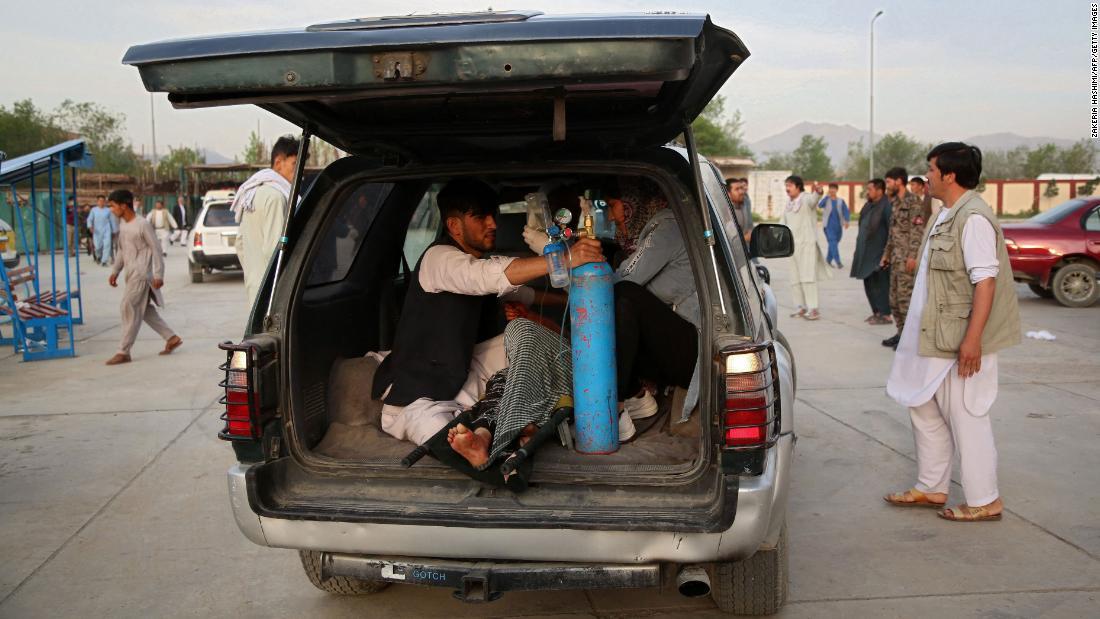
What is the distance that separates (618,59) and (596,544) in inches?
57.1

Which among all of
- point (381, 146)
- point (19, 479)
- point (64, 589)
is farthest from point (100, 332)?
point (381, 146)

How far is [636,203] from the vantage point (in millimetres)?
4453

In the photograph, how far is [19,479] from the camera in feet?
19.6

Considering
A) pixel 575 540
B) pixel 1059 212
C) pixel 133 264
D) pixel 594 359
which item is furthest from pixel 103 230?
pixel 575 540

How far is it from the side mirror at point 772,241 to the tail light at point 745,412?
229 cm

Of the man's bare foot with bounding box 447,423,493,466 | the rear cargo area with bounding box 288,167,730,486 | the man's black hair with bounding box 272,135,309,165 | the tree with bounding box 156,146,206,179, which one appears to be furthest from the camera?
the tree with bounding box 156,146,206,179

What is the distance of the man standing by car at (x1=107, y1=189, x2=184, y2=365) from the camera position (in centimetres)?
988

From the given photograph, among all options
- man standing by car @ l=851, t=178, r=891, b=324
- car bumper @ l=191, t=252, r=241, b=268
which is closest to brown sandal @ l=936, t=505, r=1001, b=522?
man standing by car @ l=851, t=178, r=891, b=324

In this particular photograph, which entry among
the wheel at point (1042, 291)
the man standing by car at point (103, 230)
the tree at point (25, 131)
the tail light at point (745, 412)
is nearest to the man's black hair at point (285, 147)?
the tail light at point (745, 412)

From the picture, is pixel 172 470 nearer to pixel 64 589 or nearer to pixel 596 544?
pixel 64 589

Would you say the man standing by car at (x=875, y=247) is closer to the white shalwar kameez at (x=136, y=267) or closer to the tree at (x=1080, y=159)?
the white shalwar kameez at (x=136, y=267)

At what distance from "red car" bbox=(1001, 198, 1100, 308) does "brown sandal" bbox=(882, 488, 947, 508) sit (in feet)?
28.7

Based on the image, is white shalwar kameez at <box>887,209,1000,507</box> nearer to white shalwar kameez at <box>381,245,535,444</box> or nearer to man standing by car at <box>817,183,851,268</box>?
white shalwar kameez at <box>381,245,535,444</box>

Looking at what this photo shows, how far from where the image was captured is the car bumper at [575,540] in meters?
3.14
